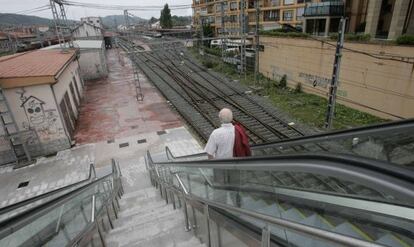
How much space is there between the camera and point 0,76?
1180 cm

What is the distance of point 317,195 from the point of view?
2.50 metres

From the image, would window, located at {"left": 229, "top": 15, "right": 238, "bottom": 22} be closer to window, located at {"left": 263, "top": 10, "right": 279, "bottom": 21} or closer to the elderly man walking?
window, located at {"left": 263, "top": 10, "right": 279, "bottom": 21}

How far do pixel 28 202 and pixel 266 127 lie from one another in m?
12.1

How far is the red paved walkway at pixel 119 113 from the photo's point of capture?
15.8 metres

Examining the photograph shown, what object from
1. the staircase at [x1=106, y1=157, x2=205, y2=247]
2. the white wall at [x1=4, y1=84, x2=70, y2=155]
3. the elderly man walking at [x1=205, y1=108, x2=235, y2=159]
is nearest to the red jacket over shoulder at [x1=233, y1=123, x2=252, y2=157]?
the elderly man walking at [x1=205, y1=108, x2=235, y2=159]

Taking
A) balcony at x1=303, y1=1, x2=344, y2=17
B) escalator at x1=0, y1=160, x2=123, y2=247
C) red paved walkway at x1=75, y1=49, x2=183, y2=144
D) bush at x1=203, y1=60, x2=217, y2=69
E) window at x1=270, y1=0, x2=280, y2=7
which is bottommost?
red paved walkway at x1=75, y1=49, x2=183, y2=144

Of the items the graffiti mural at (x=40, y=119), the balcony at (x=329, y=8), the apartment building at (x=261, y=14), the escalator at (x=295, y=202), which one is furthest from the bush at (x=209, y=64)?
the escalator at (x=295, y=202)

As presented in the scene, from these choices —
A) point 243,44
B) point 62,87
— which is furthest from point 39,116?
point 243,44

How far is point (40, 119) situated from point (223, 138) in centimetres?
1172

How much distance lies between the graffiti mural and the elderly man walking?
37.2 ft

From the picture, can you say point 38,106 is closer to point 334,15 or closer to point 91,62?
point 91,62

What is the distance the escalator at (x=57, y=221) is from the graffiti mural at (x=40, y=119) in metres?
9.00

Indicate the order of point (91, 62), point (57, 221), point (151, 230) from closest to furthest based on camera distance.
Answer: point (57, 221), point (151, 230), point (91, 62)

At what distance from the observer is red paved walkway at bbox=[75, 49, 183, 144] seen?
15805mm
